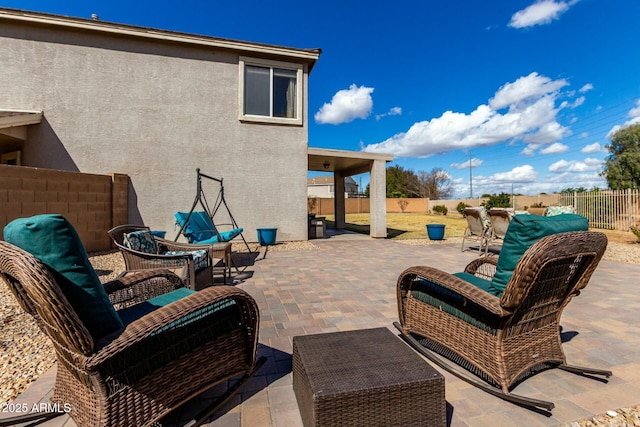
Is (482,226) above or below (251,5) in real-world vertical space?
below

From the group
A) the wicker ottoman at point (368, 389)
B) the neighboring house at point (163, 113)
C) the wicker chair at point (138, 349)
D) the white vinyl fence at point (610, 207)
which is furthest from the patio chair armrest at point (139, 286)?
the white vinyl fence at point (610, 207)

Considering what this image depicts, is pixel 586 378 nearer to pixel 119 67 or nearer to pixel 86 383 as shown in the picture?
pixel 86 383

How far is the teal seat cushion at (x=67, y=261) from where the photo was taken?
125 centimetres

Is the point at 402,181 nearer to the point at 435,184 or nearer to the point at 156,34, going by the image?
the point at 435,184

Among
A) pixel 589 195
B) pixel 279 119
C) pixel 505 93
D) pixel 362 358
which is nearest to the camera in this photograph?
→ pixel 362 358

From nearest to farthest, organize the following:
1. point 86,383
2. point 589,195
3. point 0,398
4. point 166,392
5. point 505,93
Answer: point 86,383, point 166,392, point 0,398, point 589,195, point 505,93

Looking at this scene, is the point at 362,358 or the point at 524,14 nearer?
the point at 362,358

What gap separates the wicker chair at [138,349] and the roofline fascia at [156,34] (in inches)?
357

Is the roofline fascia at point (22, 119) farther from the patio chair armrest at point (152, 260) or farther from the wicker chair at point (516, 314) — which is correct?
the wicker chair at point (516, 314)

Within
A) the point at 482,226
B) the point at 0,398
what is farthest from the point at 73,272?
the point at 482,226

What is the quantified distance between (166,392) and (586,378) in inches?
108

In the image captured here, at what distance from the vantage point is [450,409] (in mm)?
1741

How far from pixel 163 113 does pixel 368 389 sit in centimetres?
940

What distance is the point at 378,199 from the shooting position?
Result: 10141 mm
